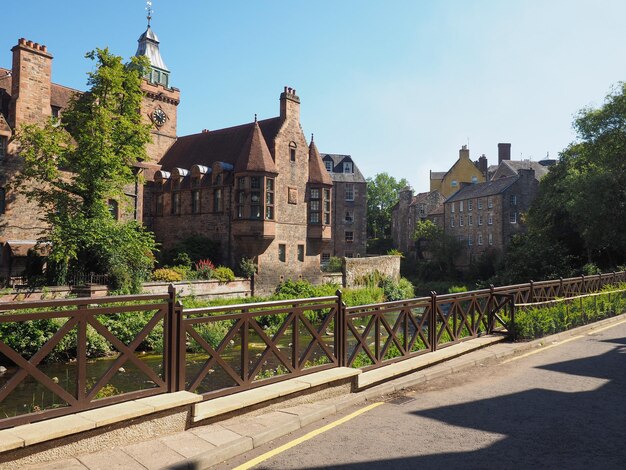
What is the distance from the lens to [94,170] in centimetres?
2736

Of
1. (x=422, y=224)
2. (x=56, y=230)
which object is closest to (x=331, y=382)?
(x=56, y=230)

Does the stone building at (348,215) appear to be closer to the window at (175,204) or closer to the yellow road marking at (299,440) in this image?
the window at (175,204)

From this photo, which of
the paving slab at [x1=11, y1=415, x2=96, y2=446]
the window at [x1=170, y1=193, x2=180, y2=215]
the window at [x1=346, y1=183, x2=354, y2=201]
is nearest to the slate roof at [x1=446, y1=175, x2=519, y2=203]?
the window at [x1=346, y1=183, x2=354, y2=201]

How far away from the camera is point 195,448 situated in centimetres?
552

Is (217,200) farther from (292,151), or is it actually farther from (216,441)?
(216,441)

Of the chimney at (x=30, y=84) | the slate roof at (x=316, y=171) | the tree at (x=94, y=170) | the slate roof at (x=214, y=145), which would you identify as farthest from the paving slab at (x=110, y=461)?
the slate roof at (x=316, y=171)

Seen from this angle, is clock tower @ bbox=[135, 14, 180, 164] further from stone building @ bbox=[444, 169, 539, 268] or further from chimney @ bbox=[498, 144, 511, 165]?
chimney @ bbox=[498, 144, 511, 165]

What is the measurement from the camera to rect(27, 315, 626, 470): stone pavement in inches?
199

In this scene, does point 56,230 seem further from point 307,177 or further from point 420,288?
point 420,288

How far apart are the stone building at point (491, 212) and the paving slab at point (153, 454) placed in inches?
2116

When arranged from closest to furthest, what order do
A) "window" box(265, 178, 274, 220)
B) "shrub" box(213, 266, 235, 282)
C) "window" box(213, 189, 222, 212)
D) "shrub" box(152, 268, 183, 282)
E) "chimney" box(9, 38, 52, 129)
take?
"chimney" box(9, 38, 52, 129), "shrub" box(152, 268, 183, 282), "shrub" box(213, 266, 235, 282), "window" box(265, 178, 274, 220), "window" box(213, 189, 222, 212)

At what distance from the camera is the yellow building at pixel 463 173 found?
72.1 meters

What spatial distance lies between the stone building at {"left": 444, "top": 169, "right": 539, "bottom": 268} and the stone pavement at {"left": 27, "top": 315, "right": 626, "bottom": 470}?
51258 mm

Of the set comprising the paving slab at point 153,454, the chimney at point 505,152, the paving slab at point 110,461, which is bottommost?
the paving slab at point 153,454
